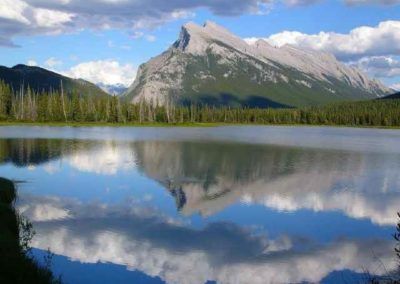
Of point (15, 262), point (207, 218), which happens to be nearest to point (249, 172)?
point (207, 218)

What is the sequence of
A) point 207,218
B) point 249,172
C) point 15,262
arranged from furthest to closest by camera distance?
1. point 249,172
2. point 207,218
3. point 15,262

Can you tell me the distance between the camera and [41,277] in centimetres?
1600

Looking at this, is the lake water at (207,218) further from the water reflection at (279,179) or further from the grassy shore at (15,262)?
the grassy shore at (15,262)

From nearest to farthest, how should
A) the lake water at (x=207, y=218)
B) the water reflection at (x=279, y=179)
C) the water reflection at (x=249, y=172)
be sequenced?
1. the lake water at (x=207, y=218)
2. the water reflection at (x=279, y=179)
3. the water reflection at (x=249, y=172)

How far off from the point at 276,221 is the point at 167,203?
30.5 ft

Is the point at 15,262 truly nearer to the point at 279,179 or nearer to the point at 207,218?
the point at 207,218

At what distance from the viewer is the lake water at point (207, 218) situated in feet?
75.6

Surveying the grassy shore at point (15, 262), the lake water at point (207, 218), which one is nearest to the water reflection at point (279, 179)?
the lake water at point (207, 218)

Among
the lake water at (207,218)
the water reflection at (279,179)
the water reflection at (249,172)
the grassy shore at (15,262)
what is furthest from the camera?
the water reflection at (249,172)

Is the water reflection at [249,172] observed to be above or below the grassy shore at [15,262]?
below

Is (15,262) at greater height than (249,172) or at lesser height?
greater

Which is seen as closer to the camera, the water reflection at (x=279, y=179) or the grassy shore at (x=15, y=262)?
the grassy shore at (x=15, y=262)

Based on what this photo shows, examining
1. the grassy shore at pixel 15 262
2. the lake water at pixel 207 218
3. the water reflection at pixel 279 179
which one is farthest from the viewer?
the water reflection at pixel 279 179

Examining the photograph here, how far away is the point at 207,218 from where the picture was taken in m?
33.5
